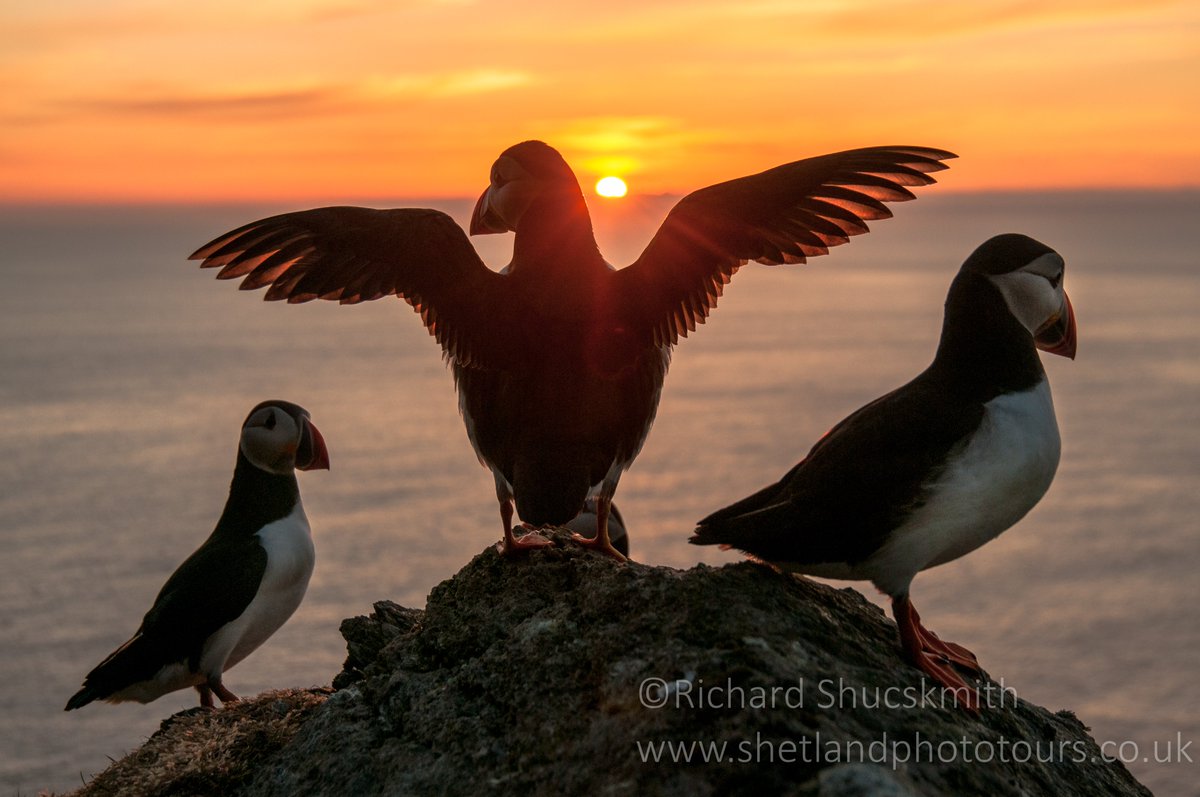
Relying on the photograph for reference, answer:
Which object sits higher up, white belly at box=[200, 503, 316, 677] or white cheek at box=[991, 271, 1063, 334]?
white cheek at box=[991, 271, 1063, 334]

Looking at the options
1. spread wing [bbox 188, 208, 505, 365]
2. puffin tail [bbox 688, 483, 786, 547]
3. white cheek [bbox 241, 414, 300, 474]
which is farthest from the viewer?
white cheek [bbox 241, 414, 300, 474]

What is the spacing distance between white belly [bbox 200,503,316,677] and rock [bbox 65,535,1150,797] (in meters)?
3.94

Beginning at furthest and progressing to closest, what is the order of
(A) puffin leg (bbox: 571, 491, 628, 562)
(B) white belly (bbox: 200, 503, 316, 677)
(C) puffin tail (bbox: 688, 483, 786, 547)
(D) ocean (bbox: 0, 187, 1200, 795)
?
(D) ocean (bbox: 0, 187, 1200, 795)
(B) white belly (bbox: 200, 503, 316, 677)
(A) puffin leg (bbox: 571, 491, 628, 562)
(C) puffin tail (bbox: 688, 483, 786, 547)

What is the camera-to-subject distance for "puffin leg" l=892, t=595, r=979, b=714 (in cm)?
511

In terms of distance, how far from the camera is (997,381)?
17.9 feet

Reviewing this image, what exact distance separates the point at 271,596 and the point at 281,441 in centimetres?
116

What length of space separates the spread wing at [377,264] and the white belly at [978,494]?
2.14 m

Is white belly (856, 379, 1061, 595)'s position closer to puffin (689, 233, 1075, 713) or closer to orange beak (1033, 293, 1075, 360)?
puffin (689, 233, 1075, 713)

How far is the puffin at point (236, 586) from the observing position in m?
9.49

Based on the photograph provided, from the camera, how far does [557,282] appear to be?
622cm

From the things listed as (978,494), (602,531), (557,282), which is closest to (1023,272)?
(978,494)

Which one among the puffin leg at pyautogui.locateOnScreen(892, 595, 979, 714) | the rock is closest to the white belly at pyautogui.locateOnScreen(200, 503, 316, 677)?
the rock

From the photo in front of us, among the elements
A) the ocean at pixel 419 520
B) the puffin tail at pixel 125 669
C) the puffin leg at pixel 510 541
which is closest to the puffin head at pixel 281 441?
the puffin tail at pixel 125 669

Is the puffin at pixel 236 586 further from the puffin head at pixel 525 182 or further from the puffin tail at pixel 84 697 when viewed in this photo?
the puffin head at pixel 525 182
